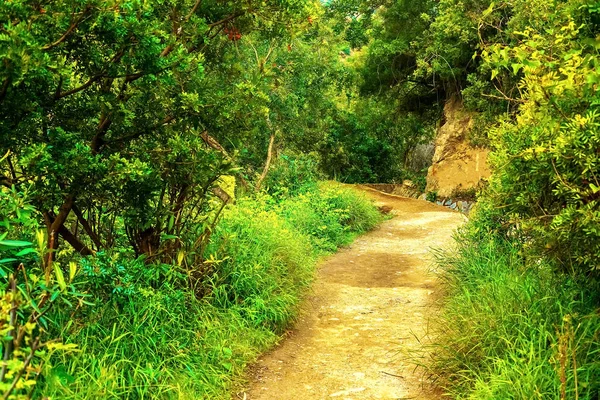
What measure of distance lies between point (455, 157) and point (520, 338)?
548 inches

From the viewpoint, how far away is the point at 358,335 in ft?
19.2

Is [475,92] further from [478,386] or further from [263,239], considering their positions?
[478,386]

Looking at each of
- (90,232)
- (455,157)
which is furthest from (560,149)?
(455,157)

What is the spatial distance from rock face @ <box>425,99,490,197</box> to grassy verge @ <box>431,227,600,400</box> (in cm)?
1137

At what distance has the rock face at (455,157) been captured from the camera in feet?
55.1

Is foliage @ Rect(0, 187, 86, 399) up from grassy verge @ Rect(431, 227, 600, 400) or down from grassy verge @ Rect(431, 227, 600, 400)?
up

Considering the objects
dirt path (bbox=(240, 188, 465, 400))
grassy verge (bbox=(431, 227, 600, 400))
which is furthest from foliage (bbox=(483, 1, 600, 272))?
dirt path (bbox=(240, 188, 465, 400))

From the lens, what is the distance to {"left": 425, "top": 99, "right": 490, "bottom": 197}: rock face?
16.8 m

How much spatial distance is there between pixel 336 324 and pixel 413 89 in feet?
46.0

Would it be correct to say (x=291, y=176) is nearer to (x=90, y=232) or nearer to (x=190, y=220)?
(x=190, y=220)

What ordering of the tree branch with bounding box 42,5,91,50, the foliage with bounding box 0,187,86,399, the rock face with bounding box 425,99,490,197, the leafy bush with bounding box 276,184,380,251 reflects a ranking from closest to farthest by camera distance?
the foliage with bounding box 0,187,86,399 → the tree branch with bounding box 42,5,91,50 → the leafy bush with bounding box 276,184,380,251 → the rock face with bounding box 425,99,490,197

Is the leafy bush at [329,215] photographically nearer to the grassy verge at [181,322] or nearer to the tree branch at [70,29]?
the grassy verge at [181,322]

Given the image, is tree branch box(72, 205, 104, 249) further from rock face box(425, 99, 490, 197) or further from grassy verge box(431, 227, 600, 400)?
rock face box(425, 99, 490, 197)

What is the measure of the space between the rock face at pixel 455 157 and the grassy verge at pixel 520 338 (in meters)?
11.4
